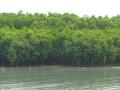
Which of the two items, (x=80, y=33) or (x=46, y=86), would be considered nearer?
(x=46, y=86)

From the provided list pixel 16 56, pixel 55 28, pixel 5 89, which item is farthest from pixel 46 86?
pixel 55 28

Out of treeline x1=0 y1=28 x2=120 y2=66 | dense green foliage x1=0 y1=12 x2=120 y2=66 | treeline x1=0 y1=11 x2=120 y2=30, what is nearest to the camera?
treeline x1=0 y1=28 x2=120 y2=66

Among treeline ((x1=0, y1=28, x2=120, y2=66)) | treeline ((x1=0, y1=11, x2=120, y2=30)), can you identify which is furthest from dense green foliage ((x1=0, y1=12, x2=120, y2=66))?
treeline ((x1=0, y1=11, x2=120, y2=30))

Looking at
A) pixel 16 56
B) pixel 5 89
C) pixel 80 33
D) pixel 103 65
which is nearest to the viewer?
pixel 5 89

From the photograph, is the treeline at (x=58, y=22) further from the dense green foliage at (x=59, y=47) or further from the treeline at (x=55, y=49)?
the treeline at (x=55, y=49)

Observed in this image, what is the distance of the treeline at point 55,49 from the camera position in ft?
313

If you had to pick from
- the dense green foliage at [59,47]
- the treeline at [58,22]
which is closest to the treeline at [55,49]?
the dense green foliage at [59,47]

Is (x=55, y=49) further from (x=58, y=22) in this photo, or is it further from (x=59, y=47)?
(x=58, y=22)

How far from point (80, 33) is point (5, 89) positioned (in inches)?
2221

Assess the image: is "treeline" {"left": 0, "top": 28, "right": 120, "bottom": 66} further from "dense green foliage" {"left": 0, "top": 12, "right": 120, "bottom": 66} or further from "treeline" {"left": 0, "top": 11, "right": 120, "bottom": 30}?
"treeline" {"left": 0, "top": 11, "right": 120, "bottom": 30}

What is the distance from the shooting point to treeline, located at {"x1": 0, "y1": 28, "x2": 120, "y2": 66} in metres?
95.4

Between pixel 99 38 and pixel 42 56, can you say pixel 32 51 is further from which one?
pixel 99 38

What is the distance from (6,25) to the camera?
121 m

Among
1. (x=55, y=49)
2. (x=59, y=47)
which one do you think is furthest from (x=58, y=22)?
(x=55, y=49)
